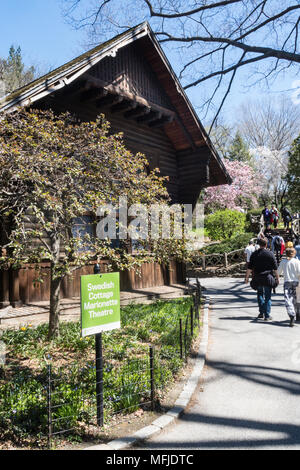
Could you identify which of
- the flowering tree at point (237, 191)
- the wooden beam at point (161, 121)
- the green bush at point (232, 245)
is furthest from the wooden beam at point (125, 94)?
the flowering tree at point (237, 191)

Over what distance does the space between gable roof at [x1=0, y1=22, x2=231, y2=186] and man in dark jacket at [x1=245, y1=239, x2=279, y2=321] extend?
22.0 feet

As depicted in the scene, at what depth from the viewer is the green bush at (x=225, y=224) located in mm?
31016

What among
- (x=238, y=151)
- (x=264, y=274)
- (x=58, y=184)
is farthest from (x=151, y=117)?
(x=238, y=151)

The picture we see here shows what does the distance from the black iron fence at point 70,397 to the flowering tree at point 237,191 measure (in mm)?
36944

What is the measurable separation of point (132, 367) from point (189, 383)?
2.96 feet

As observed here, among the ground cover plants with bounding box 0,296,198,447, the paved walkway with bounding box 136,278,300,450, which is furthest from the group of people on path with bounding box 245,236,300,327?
the ground cover plants with bounding box 0,296,198,447

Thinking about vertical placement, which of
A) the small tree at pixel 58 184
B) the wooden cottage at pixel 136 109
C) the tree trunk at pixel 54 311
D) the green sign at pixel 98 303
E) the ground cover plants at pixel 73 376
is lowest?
the ground cover plants at pixel 73 376

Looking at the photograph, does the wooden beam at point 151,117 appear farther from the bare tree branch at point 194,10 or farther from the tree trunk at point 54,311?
the tree trunk at point 54,311

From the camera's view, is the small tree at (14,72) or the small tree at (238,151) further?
the small tree at (238,151)

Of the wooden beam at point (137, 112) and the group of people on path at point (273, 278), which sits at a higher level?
the wooden beam at point (137, 112)

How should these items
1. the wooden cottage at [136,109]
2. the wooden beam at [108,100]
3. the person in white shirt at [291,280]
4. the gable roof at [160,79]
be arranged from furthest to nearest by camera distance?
the wooden beam at [108,100], the wooden cottage at [136,109], the gable roof at [160,79], the person in white shirt at [291,280]

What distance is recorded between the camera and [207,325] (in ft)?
29.7

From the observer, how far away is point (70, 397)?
4.23m

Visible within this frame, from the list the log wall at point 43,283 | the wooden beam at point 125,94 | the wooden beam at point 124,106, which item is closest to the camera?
the log wall at point 43,283
